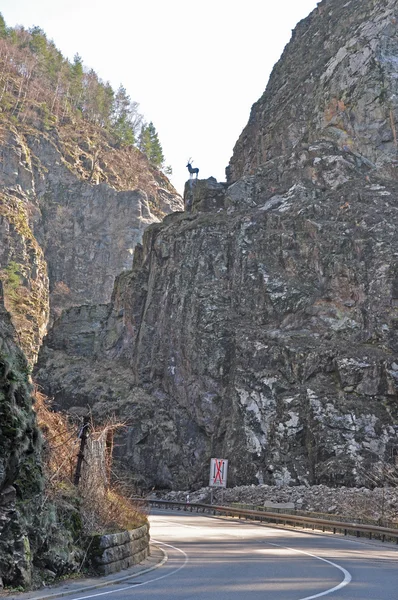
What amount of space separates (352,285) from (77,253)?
51.9 meters

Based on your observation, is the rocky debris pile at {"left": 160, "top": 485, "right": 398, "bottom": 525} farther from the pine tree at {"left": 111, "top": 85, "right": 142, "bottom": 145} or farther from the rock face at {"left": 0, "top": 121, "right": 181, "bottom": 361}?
the pine tree at {"left": 111, "top": 85, "right": 142, "bottom": 145}

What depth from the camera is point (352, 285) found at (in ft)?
152

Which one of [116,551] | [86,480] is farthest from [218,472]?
[116,551]

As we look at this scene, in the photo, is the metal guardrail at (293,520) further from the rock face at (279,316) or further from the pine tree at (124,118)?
the pine tree at (124,118)

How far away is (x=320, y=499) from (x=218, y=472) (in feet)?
21.7

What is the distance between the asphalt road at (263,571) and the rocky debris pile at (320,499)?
8.32 metres

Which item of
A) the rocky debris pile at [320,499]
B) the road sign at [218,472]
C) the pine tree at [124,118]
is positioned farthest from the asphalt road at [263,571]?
the pine tree at [124,118]

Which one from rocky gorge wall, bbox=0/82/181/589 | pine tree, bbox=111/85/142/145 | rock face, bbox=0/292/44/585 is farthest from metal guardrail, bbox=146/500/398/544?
pine tree, bbox=111/85/142/145

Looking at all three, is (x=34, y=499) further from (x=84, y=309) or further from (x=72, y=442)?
(x=84, y=309)

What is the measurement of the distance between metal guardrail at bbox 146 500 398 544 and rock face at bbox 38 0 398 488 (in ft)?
10.8

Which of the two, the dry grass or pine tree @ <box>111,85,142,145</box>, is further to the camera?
pine tree @ <box>111,85,142,145</box>

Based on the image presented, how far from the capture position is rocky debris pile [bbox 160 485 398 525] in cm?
3127

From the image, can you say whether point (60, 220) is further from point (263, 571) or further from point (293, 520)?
point (263, 571)

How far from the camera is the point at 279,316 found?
47.9 m
